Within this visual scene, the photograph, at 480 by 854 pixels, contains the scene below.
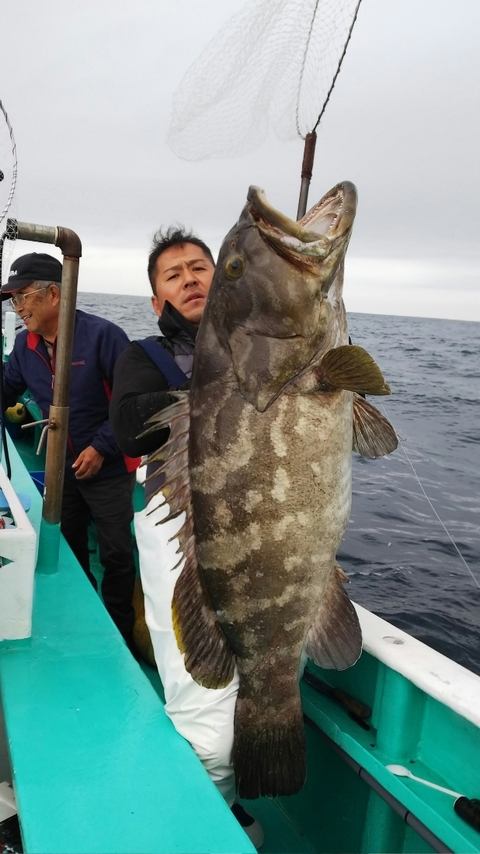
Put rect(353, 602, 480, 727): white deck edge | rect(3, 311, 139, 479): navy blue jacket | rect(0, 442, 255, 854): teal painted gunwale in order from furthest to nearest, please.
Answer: rect(3, 311, 139, 479): navy blue jacket → rect(353, 602, 480, 727): white deck edge → rect(0, 442, 255, 854): teal painted gunwale

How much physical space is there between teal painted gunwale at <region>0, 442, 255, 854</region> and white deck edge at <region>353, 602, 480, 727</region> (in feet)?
2.86

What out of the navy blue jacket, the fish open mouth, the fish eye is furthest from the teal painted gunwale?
the navy blue jacket

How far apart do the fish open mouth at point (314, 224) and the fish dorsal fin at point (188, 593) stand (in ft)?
2.13

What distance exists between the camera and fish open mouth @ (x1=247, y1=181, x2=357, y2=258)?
1966mm

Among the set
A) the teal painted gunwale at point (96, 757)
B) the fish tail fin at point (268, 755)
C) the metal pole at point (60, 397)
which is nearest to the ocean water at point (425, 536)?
the fish tail fin at point (268, 755)

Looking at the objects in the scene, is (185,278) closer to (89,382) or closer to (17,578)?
(17,578)

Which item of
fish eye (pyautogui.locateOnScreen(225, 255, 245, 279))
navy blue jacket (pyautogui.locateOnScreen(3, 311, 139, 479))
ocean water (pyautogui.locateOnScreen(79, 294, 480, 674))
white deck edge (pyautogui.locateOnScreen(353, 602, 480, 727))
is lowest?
ocean water (pyautogui.locateOnScreen(79, 294, 480, 674))

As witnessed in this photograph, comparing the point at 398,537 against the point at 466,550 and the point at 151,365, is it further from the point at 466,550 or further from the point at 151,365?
the point at 151,365

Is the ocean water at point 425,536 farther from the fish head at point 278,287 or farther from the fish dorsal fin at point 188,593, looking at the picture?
the fish dorsal fin at point 188,593

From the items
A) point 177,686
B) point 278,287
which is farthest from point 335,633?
point 278,287

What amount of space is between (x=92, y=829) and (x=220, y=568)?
0.87m

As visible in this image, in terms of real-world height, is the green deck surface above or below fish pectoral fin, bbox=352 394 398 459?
below

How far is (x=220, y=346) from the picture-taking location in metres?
2.14

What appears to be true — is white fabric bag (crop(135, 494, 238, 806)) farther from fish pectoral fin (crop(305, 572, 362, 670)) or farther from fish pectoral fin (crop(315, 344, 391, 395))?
fish pectoral fin (crop(315, 344, 391, 395))
